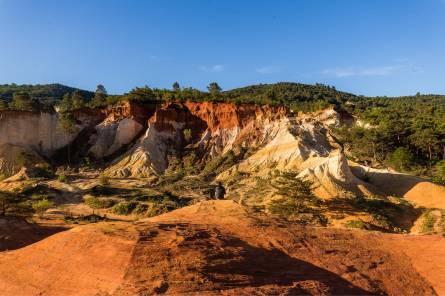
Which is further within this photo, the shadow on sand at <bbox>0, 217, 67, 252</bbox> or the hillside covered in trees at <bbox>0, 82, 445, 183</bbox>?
the hillside covered in trees at <bbox>0, 82, 445, 183</bbox>

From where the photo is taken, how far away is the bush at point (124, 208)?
33438 mm

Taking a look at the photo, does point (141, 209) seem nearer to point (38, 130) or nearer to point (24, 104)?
point (38, 130)

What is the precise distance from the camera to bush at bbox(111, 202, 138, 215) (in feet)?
110

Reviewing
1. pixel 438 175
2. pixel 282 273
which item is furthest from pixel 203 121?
pixel 282 273

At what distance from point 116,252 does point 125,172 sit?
3984 cm

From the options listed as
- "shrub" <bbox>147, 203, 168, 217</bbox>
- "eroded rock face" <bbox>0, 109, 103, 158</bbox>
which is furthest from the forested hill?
"shrub" <bbox>147, 203, 168, 217</bbox>

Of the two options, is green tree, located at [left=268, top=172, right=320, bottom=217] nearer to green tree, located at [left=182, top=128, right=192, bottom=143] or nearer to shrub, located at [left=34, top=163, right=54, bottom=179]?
green tree, located at [left=182, top=128, right=192, bottom=143]

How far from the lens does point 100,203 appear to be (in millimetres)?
35375

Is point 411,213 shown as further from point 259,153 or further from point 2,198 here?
point 2,198

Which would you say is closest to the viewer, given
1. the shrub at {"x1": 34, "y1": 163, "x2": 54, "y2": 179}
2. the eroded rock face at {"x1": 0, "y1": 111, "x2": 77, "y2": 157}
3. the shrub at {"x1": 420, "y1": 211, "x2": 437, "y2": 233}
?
the shrub at {"x1": 420, "y1": 211, "x2": 437, "y2": 233}

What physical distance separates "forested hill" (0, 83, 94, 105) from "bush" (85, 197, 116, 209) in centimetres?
7081

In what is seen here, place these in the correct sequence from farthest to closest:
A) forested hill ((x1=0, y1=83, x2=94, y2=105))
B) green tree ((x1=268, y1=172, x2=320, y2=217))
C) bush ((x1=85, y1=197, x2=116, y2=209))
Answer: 1. forested hill ((x1=0, y1=83, x2=94, y2=105))
2. bush ((x1=85, y1=197, x2=116, y2=209))
3. green tree ((x1=268, y1=172, x2=320, y2=217))

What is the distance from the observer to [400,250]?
1505 centimetres

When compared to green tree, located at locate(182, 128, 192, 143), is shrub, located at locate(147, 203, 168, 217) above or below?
below
